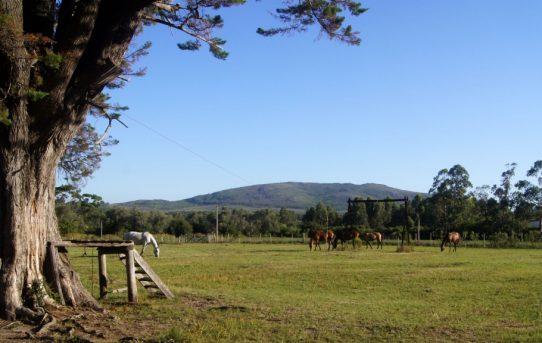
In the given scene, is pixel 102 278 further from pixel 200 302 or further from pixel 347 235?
pixel 347 235

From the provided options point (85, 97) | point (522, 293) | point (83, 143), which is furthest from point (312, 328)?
point (83, 143)

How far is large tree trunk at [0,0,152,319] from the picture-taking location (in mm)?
9938

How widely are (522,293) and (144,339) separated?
9643 millimetres

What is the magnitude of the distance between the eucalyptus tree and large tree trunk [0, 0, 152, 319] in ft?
0.05

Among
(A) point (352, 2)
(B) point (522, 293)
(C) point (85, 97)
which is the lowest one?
(B) point (522, 293)

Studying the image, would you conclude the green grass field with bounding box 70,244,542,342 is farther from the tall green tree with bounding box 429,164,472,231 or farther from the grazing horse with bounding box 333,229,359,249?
the tall green tree with bounding box 429,164,472,231

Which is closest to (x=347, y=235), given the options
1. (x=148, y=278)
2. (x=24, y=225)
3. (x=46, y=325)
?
(x=148, y=278)

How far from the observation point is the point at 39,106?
1032 cm

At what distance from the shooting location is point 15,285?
1006 centimetres

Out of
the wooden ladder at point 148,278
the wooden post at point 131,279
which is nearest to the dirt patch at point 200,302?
the wooden ladder at point 148,278

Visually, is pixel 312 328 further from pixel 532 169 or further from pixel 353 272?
pixel 532 169

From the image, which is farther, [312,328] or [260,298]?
[260,298]

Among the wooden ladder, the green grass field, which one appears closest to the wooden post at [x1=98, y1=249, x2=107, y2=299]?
the green grass field

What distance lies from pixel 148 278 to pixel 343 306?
4.23m
